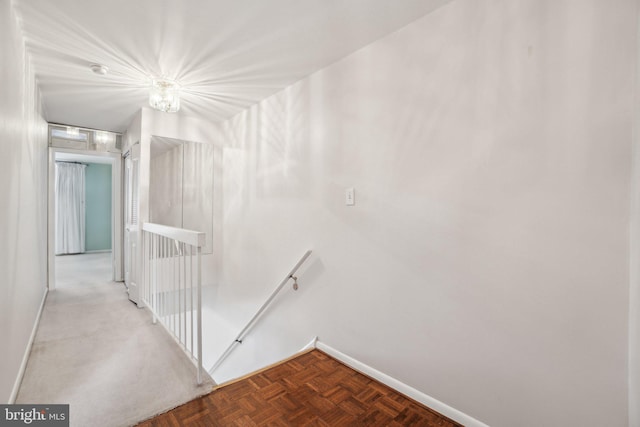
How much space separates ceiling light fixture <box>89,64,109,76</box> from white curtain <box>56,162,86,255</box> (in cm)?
614

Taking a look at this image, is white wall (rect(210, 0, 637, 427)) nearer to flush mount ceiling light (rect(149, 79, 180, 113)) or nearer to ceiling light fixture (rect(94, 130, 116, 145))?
flush mount ceiling light (rect(149, 79, 180, 113))

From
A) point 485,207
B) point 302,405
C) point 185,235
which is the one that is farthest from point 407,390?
point 185,235

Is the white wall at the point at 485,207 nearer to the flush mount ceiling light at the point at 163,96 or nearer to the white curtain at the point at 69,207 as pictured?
the flush mount ceiling light at the point at 163,96

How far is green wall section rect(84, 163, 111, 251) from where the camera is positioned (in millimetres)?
7230

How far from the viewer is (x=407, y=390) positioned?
1.73 meters

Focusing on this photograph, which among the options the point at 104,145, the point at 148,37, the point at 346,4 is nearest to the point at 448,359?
the point at 346,4

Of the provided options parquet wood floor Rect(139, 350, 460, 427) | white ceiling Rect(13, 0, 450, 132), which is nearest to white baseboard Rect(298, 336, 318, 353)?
parquet wood floor Rect(139, 350, 460, 427)

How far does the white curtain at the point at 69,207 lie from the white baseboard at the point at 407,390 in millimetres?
7604

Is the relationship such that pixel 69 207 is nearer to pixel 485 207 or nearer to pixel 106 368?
pixel 106 368

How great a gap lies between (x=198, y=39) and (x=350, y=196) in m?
1.50

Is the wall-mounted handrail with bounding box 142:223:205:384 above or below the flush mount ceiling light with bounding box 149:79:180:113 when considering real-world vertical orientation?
below

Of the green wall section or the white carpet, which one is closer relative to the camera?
the white carpet

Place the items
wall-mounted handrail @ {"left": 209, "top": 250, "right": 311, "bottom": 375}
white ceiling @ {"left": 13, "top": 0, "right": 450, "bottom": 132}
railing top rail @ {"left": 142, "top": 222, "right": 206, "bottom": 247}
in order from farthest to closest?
wall-mounted handrail @ {"left": 209, "top": 250, "right": 311, "bottom": 375} < railing top rail @ {"left": 142, "top": 222, "right": 206, "bottom": 247} < white ceiling @ {"left": 13, "top": 0, "right": 450, "bottom": 132}

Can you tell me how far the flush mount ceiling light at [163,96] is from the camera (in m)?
2.35
